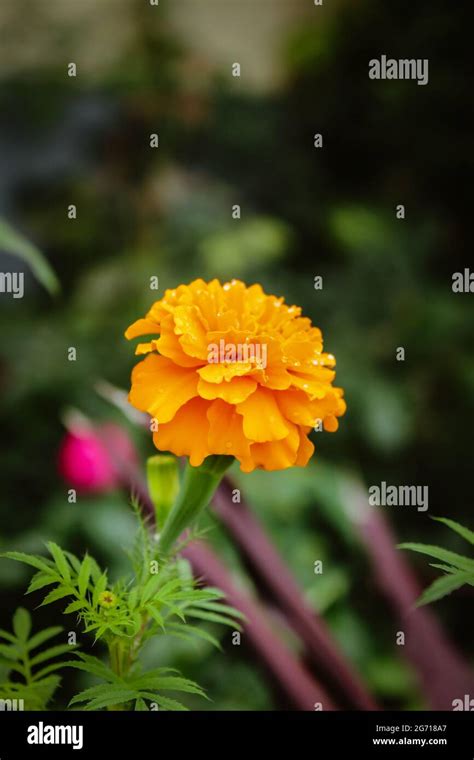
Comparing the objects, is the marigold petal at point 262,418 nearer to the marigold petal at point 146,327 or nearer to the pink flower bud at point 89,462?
the marigold petal at point 146,327

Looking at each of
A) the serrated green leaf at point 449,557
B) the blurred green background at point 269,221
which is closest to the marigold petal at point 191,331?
the serrated green leaf at point 449,557

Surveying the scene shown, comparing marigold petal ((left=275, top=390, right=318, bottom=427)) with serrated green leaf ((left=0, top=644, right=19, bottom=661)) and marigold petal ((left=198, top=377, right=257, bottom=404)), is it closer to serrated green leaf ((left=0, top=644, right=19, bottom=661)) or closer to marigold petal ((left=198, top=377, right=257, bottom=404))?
marigold petal ((left=198, top=377, right=257, bottom=404))

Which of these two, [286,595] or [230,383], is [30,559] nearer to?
[230,383]

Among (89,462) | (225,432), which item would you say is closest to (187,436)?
(225,432)

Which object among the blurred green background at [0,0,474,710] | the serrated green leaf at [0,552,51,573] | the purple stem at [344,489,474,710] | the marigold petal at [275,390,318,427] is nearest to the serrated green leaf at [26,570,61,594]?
the serrated green leaf at [0,552,51,573]

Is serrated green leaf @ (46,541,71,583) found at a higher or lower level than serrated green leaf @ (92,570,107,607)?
higher

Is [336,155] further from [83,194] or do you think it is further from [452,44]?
[83,194]

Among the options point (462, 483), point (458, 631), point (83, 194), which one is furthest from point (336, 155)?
point (458, 631)
